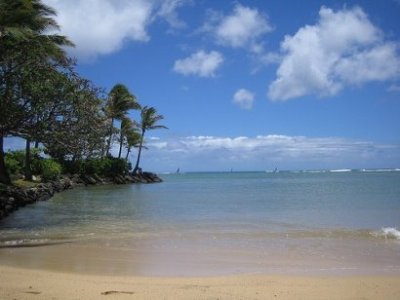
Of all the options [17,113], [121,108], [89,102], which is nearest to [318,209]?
[89,102]

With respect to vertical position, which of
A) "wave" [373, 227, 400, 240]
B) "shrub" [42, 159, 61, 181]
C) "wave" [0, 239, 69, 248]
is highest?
"shrub" [42, 159, 61, 181]

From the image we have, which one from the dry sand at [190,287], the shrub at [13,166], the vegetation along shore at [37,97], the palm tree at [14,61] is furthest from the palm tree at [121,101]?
the dry sand at [190,287]

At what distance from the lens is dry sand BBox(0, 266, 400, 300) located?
6770 mm

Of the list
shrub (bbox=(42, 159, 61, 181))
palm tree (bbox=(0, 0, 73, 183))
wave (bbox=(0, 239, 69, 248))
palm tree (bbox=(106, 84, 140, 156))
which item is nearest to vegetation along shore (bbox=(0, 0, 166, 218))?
palm tree (bbox=(0, 0, 73, 183))

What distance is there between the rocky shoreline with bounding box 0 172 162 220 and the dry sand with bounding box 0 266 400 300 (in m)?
11.4

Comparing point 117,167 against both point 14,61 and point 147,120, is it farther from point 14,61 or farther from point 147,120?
point 14,61

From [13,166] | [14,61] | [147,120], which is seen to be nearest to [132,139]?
[147,120]

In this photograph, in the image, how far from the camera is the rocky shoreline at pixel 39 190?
19711 millimetres

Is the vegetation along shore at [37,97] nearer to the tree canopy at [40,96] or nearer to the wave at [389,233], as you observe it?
the tree canopy at [40,96]

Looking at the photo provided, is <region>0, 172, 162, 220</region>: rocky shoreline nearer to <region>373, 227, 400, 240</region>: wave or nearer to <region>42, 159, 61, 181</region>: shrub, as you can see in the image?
<region>42, 159, 61, 181</region>: shrub

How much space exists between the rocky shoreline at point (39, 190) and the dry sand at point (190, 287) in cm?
1141

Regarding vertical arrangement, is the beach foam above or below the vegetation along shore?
below

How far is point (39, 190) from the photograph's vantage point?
27047 millimetres

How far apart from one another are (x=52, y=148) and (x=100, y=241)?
6.87 m
